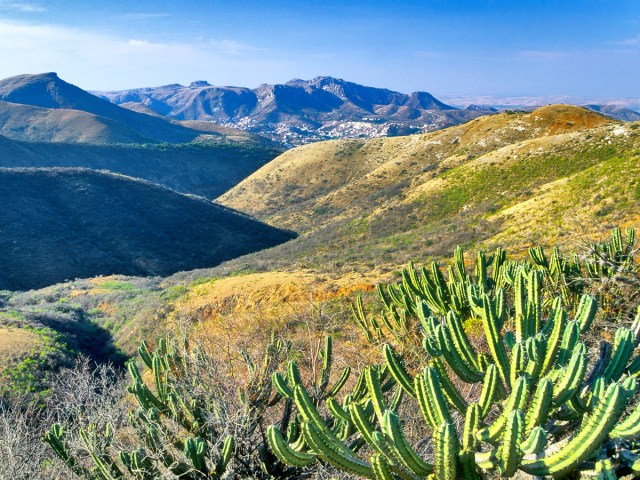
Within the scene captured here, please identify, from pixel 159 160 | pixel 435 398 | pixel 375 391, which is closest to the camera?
pixel 435 398

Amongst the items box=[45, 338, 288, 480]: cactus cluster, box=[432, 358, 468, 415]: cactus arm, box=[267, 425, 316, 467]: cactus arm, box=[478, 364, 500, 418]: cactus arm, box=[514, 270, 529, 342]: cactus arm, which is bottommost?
box=[45, 338, 288, 480]: cactus cluster

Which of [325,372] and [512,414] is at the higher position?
[512,414]

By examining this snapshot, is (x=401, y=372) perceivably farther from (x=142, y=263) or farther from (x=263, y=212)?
(x=263, y=212)

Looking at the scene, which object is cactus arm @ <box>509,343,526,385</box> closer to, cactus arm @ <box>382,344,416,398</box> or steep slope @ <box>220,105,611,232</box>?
cactus arm @ <box>382,344,416,398</box>

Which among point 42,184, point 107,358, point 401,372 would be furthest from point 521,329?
point 42,184

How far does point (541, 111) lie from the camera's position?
48875 mm

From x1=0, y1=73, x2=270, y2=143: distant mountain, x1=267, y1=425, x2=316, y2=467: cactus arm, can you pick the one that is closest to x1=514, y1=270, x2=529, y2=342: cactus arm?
x1=267, y1=425, x2=316, y2=467: cactus arm

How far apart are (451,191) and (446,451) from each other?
105 feet

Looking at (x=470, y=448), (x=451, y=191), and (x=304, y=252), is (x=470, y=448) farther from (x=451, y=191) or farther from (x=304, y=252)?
(x=451, y=191)

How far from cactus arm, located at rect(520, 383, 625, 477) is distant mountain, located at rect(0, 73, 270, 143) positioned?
111298 mm

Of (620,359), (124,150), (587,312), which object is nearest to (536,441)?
(620,359)

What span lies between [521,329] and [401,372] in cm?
126

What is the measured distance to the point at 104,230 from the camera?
38.3 m

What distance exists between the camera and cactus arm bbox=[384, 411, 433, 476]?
3.01 metres
